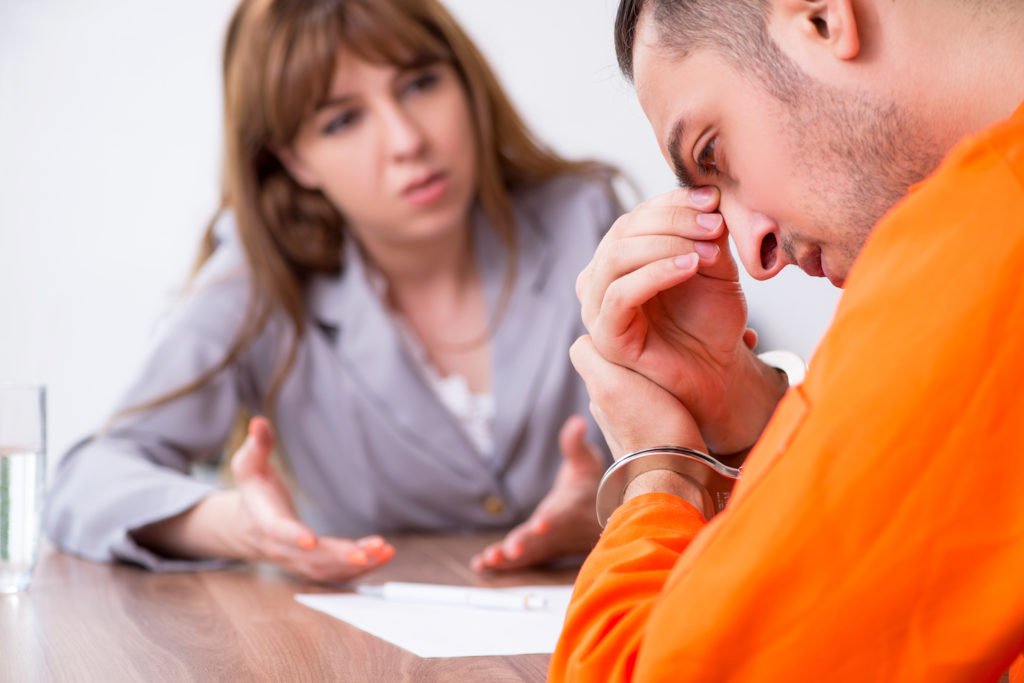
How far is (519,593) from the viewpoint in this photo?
1216 millimetres

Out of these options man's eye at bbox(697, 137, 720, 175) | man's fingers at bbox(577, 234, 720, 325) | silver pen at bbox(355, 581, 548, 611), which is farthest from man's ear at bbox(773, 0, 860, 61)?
silver pen at bbox(355, 581, 548, 611)

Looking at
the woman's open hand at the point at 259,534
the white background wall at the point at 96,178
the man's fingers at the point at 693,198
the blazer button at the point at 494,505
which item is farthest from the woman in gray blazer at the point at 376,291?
the white background wall at the point at 96,178

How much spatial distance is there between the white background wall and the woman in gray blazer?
3.65 feet

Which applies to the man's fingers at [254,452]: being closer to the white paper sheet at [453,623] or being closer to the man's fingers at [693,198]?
the white paper sheet at [453,623]

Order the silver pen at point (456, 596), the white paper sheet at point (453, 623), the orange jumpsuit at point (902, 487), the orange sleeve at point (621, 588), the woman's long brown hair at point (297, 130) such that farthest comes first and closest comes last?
the woman's long brown hair at point (297, 130) → the silver pen at point (456, 596) → the white paper sheet at point (453, 623) → the orange sleeve at point (621, 588) → the orange jumpsuit at point (902, 487)

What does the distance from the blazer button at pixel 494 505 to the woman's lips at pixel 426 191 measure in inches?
18.3

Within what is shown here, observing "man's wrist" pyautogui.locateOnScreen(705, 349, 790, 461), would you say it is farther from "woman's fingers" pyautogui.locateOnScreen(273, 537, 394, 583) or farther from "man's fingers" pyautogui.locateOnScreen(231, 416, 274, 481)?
"man's fingers" pyautogui.locateOnScreen(231, 416, 274, 481)

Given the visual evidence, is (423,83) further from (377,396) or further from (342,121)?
(377,396)

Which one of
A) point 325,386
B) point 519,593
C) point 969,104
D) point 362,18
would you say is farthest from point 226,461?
point 969,104

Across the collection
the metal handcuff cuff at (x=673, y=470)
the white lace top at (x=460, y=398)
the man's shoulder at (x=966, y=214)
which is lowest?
the white lace top at (x=460, y=398)

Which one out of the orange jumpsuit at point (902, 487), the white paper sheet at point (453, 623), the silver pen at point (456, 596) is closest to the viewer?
the orange jumpsuit at point (902, 487)

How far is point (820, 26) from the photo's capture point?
0.73 m

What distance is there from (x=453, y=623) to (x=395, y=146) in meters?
0.88

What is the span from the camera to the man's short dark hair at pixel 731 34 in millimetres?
755
